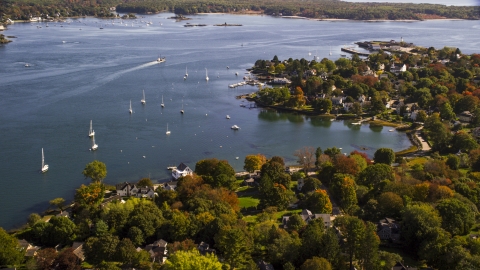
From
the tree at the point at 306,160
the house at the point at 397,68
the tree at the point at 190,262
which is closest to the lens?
the tree at the point at 190,262

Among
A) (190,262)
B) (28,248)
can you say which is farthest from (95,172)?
(190,262)

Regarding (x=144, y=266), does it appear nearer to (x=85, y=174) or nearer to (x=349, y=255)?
(x=349, y=255)

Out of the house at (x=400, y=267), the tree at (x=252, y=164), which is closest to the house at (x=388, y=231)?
the house at (x=400, y=267)

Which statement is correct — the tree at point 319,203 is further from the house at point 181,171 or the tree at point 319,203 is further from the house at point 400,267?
the house at point 181,171

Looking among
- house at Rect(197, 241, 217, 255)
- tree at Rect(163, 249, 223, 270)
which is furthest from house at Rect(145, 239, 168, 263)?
tree at Rect(163, 249, 223, 270)

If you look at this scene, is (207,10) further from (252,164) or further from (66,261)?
(66,261)

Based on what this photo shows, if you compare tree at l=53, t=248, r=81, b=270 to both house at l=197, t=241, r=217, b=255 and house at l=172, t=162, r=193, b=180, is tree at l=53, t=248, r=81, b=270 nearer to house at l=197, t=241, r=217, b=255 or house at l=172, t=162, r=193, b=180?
house at l=197, t=241, r=217, b=255
